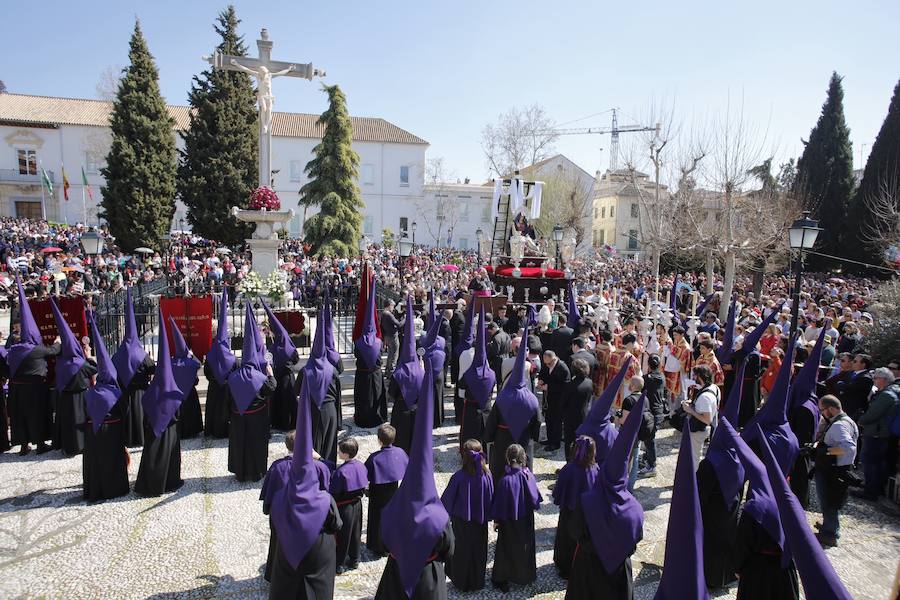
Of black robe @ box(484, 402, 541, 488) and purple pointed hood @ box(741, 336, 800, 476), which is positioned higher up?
purple pointed hood @ box(741, 336, 800, 476)

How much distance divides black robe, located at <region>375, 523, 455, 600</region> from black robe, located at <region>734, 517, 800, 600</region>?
83.5 inches

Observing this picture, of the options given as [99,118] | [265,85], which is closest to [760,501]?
[265,85]

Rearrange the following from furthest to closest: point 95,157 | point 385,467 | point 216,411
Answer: point 95,157
point 216,411
point 385,467

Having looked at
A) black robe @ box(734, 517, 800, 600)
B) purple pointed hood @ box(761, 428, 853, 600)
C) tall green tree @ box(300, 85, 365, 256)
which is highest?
tall green tree @ box(300, 85, 365, 256)

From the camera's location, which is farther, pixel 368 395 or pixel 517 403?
pixel 368 395

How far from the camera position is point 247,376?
7078 mm

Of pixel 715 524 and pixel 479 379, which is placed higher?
pixel 479 379

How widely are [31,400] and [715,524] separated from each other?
857 centimetres

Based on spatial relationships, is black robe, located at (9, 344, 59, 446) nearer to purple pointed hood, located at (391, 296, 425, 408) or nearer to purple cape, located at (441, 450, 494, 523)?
purple pointed hood, located at (391, 296, 425, 408)

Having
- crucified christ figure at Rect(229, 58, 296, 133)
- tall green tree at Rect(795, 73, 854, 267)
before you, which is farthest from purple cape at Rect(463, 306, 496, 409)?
tall green tree at Rect(795, 73, 854, 267)

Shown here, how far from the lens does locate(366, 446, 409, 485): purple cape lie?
17.6 feet

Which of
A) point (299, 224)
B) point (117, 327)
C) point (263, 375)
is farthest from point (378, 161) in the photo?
point (263, 375)

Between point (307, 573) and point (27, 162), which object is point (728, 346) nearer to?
point (307, 573)

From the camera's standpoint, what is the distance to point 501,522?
5.08 m
